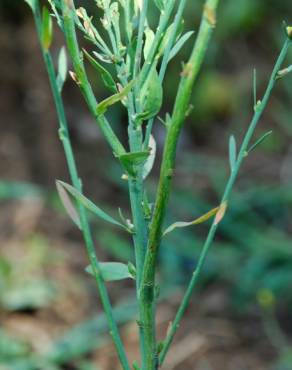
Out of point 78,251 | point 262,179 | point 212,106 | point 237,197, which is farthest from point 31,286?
point 212,106

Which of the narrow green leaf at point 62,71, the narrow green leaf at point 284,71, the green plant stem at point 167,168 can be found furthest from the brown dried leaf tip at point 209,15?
the narrow green leaf at point 62,71

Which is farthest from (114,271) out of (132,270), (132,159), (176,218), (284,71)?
(176,218)

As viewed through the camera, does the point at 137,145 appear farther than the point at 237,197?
No

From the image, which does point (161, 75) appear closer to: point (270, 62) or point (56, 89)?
point (56, 89)

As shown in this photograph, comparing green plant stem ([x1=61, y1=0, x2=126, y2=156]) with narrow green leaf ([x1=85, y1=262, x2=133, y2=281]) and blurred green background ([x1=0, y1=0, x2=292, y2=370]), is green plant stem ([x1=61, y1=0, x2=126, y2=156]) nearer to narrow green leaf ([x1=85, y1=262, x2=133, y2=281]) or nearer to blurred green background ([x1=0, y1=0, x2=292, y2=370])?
narrow green leaf ([x1=85, y1=262, x2=133, y2=281])

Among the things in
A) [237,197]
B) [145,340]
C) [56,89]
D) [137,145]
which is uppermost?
[237,197]

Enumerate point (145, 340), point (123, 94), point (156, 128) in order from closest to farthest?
point (123, 94), point (145, 340), point (156, 128)

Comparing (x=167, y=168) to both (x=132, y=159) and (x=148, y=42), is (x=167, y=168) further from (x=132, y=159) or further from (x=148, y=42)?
(x=148, y=42)
